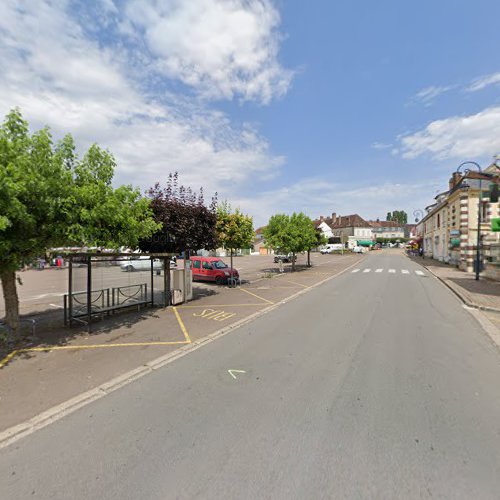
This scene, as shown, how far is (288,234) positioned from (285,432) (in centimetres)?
1926

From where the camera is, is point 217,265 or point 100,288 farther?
point 217,265

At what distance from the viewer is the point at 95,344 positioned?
6598 mm

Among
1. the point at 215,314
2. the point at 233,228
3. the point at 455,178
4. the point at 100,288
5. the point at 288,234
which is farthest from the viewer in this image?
the point at 455,178

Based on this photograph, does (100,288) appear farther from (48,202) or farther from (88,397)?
(88,397)

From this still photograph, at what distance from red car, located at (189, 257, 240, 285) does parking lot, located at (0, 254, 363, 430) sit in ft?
16.5

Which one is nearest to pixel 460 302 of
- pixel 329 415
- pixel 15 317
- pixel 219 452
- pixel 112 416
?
pixel 329 415

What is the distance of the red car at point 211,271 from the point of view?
17625 millimetres

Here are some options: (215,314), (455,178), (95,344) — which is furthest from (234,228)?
(455,178)

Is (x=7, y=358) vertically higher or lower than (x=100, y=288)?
lower

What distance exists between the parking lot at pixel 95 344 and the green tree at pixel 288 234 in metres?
10.2

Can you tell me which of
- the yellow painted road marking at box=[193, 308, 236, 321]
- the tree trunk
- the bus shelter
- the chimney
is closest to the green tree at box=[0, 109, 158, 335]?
the tree trunk

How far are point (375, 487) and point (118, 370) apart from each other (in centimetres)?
444

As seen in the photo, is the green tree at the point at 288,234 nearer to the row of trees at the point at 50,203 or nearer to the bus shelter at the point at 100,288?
the bus shelter at the point at 100,288

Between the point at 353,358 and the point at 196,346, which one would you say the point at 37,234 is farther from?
the point at 353,358
